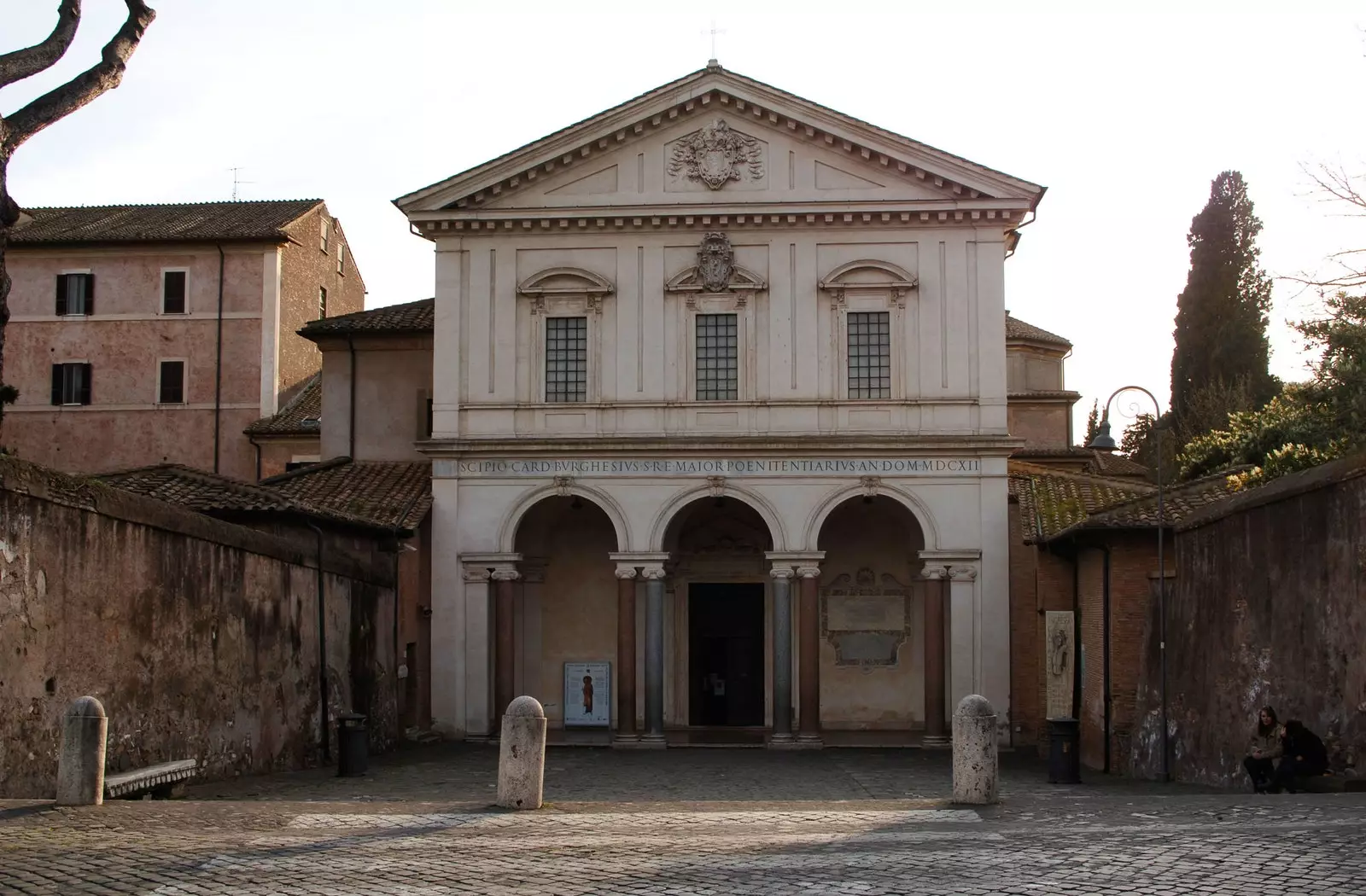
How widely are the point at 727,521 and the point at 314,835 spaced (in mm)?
22542

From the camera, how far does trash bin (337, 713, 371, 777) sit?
2262 centimetres

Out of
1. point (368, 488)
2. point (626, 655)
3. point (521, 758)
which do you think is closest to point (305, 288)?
point (368, 488)

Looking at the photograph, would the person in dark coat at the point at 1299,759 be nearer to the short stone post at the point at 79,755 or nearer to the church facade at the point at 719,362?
the short stone post at the point at 79,755

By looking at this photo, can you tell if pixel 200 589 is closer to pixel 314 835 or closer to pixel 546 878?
pixel 314 835

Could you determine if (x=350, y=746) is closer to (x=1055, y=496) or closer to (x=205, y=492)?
(x=205, y=492)

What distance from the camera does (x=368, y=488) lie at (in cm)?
3212

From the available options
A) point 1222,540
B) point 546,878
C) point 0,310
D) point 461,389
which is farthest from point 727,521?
point 546,878

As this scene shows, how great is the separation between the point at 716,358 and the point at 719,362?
0.25 ft

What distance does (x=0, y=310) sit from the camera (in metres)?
18.4

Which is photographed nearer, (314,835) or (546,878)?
(546,878)

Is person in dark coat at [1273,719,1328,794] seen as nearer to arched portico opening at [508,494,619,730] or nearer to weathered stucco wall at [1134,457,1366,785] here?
weathered stucco wall at [1134,457,1366,785]

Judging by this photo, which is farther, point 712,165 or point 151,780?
point 712,165

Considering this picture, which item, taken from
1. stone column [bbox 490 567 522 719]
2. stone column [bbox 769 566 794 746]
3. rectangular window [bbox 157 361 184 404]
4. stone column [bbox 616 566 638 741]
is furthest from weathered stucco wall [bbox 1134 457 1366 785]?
rectangular window [bbox 157 361 184 404]

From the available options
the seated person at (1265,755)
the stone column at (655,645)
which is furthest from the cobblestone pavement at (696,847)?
the stone column at (655,645)
